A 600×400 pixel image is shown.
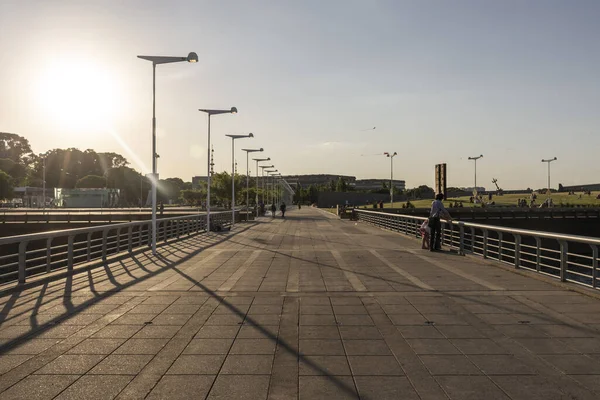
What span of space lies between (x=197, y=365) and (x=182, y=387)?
63cm

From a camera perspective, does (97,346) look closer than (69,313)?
Yes

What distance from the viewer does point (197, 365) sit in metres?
5.12

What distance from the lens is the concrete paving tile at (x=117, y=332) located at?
20.5 feet

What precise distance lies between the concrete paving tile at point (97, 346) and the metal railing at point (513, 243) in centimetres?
725

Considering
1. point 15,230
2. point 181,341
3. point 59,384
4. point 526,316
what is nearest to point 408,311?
point 526,316

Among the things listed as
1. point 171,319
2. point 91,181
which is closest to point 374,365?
point 171,319

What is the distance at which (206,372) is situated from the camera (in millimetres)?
4902

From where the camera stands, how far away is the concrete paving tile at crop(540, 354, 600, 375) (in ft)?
16.0

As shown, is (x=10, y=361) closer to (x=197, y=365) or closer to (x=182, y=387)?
(x=197, y=365)

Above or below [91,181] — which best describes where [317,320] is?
below

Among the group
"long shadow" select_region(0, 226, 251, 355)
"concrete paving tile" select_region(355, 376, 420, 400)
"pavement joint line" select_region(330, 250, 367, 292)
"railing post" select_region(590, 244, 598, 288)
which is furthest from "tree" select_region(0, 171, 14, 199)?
"concrete paving tile" select_region(355, 376, 420, 400)

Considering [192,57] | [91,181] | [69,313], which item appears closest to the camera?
[69,313]

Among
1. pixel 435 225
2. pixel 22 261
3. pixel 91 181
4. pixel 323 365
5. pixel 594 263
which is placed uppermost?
pixel 91 181

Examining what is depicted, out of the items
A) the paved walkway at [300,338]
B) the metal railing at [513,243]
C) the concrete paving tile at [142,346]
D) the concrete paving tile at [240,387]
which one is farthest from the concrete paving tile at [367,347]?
the metal railing at [513,243]
